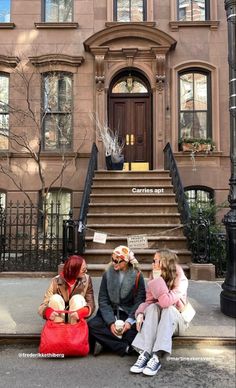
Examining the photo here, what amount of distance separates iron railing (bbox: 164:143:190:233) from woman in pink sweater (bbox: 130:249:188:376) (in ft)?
14.3

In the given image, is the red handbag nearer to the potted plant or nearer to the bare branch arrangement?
the bare branch arrangement

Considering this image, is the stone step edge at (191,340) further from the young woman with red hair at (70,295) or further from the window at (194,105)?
the window at (194,105)

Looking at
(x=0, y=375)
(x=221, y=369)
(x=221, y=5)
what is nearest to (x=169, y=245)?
(x=221, y=369)

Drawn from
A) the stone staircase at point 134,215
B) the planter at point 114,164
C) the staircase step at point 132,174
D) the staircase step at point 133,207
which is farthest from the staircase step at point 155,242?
the planter at point 114,164

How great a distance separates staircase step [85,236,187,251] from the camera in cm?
910

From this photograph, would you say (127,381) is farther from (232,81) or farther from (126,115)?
(126,115)

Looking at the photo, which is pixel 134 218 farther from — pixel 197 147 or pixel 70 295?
pixel 70 295

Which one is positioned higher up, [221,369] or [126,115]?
[126,115]

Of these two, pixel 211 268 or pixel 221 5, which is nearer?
pixel 211 268

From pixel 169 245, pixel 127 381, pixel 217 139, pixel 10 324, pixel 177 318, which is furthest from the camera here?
pixel 217 139

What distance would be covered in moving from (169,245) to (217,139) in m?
5.08

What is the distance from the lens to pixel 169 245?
360 inches

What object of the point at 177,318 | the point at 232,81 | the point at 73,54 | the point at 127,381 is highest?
the point at 73,54

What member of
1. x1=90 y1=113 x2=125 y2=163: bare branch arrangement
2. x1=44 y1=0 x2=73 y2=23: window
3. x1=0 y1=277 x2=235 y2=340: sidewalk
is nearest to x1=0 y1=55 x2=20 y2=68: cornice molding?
x1=44 y1=0 x2=73 y2=23: window
